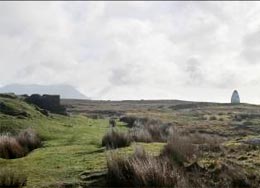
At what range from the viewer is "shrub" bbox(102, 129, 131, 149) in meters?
21.0

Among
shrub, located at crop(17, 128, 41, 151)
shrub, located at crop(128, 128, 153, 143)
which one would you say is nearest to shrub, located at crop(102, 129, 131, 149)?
shrub, located at crop(128, 128, 153, 143)

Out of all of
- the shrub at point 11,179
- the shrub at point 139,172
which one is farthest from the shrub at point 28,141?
the shrub at point 139,172

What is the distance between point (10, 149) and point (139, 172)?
9047 mm

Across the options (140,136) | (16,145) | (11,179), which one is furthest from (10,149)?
(11,179)

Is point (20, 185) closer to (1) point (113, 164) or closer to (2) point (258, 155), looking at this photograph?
(1) point (113, 164)

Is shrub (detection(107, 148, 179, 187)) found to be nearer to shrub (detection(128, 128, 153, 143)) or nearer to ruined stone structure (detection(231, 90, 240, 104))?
shrub (detection(128, 128, 153, 143))

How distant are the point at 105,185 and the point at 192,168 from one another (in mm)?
3038

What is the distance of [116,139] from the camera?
21.4 meters

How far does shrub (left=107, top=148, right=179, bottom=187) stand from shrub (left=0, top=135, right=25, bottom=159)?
23.1 ft

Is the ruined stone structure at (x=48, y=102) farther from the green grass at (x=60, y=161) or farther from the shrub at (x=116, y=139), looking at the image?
the shrub at (x=116, y=139)

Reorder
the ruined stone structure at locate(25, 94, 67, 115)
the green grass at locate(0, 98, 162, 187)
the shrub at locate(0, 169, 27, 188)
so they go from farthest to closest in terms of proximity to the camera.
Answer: the ruined stone structure at locate(25, 94, 67, 115), the green grass at locate(0, 98, 162, 187), the shrub at locate(0, 169, 27, 188)

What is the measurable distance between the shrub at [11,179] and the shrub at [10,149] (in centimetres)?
613

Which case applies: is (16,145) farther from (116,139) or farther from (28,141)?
(116,139)

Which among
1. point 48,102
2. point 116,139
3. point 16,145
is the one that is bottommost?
point 16,145
